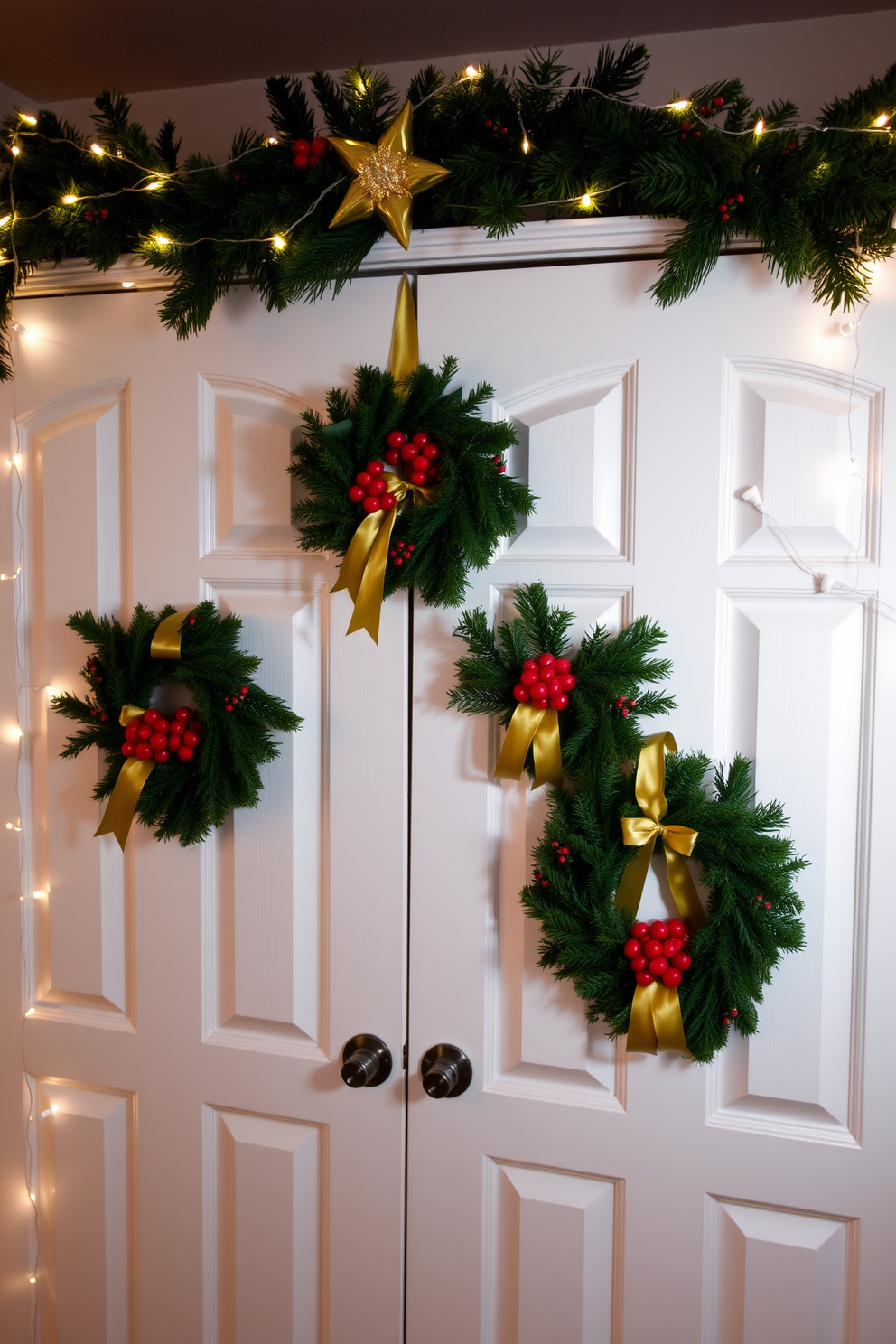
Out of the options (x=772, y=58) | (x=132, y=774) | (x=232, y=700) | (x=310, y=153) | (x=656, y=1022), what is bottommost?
(x=656, y=1022)

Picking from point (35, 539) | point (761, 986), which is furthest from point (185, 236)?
point (761, 986)

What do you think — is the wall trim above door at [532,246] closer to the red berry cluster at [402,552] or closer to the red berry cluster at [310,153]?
the red berry cluster at [310,153]

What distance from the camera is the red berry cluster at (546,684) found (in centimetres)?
100

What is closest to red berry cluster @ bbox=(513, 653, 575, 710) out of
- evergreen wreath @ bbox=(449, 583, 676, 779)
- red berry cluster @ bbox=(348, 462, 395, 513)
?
evergreen wreath @ bbox=(449, 583, 676, 779)

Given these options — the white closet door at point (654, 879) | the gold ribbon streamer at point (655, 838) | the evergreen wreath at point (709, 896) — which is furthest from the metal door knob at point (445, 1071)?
the gold ribbon streamer at point (655, 838)

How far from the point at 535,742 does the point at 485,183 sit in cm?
69

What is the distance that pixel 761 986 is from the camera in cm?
103

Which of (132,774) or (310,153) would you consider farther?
(132,774)

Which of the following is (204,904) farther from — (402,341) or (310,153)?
(310,153)

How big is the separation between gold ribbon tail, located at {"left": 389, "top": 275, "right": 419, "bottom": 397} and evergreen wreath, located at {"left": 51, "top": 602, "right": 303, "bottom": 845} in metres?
0.41

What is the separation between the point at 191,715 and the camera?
1171 mm

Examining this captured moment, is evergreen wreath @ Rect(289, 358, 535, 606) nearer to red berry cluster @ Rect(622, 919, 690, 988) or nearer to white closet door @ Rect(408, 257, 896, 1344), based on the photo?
white closet door @ Rect(408, 257, 896, 1344)

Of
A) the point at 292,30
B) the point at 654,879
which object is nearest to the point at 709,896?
the point at 654,879

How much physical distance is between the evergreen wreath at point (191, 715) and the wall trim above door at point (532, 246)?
527 mm
